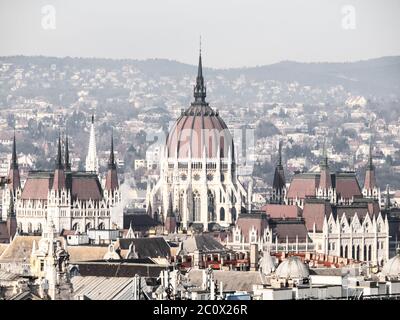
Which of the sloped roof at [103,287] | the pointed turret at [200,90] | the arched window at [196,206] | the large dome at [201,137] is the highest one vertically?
the pointed turret at [200,90]

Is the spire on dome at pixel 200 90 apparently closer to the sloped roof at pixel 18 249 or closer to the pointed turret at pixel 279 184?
the pointed turret at pixel 279 184

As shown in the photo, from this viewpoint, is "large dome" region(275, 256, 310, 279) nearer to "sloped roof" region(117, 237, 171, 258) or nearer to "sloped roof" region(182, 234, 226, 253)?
"sloped roof" region(117, 237, 171, 258)

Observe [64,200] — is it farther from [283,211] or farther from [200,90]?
[200,90]

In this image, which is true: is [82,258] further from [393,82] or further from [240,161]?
[393,82]

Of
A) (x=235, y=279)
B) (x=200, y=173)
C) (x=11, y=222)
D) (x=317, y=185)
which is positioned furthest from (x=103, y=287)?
(x=200, y=173)

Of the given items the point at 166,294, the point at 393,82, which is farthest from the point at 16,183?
the point at 166,294

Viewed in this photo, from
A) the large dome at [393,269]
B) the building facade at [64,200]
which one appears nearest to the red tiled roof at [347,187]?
the building facade at [64,200]

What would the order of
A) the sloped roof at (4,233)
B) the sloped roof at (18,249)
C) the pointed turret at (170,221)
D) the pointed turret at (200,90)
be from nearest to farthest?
1. the sloped roof at (18,249)
2. the sloped roof at (4,233)
3. the pointed turret at (170,221)
4. the pointed turret at (200,90)

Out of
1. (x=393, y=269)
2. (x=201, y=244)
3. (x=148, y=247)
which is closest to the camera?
(x=393, y=269)

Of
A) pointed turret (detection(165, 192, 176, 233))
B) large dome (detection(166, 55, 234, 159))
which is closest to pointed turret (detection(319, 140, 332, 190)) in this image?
pointed turret (detection(165, 192, 176, 233))
